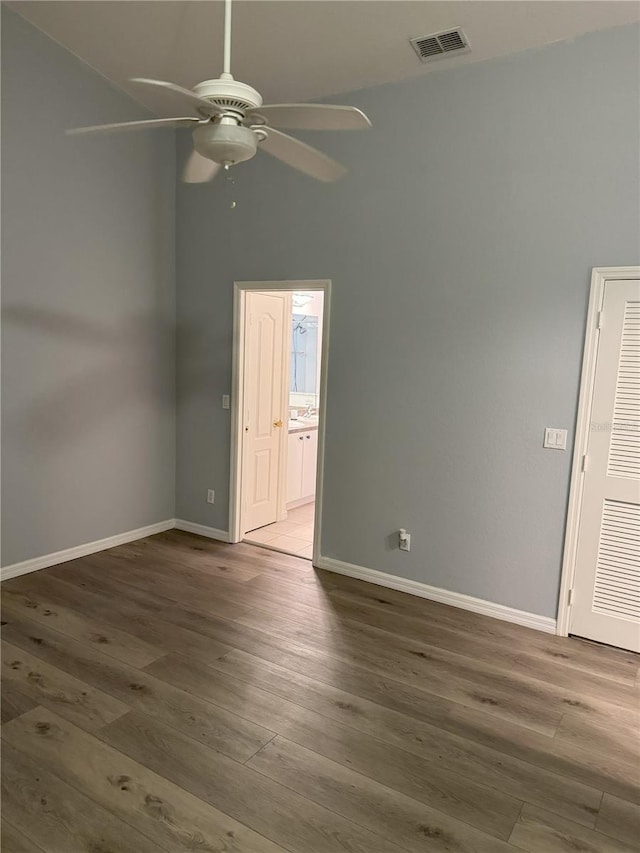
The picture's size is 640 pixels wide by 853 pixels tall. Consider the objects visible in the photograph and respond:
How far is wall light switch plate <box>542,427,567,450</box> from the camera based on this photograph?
11.2ft

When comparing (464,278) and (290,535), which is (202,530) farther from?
(464,278)

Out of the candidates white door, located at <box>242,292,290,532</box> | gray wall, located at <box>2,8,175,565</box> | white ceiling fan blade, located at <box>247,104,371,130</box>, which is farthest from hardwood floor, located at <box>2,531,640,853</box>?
white ceiling fan blade, located at <box>247,104,371,130</box>

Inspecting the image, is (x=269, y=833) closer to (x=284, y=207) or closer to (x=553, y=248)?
(x=553, y=248)

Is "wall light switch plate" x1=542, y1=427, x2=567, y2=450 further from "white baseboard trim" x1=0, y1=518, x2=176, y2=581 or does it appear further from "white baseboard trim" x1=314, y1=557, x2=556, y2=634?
"white baseboard trim" x1=0, y1=518, x2=176, y2=581

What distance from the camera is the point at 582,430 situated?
336 centimetres

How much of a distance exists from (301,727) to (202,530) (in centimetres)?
280

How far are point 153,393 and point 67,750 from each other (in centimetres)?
313

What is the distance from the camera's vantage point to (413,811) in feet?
6.97

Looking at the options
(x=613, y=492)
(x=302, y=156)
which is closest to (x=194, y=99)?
(x=302, y=156)

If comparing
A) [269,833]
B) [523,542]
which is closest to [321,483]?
[523,542]

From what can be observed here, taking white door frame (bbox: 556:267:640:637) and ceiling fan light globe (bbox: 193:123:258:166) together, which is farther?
white door frame (bbox: 556:267:640:637)

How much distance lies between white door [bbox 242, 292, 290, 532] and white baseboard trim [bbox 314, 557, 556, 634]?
1.12 meters

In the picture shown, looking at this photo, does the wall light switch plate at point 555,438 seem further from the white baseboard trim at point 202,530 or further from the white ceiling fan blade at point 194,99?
the white baseboard trim at point 202,530

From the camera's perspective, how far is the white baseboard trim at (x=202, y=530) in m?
5.02
